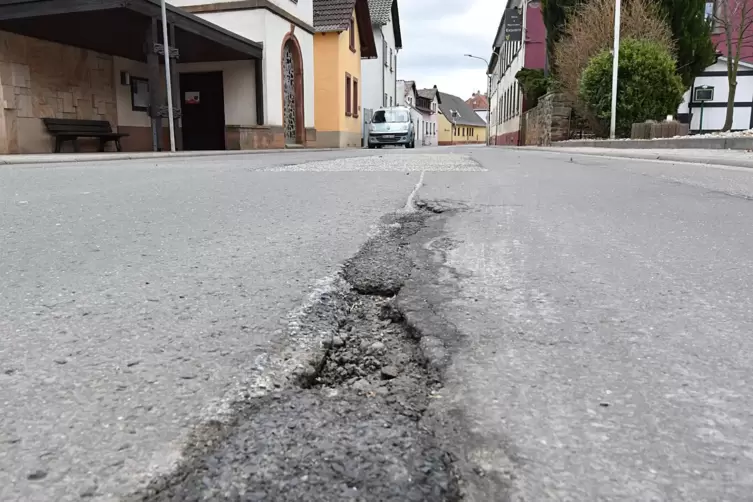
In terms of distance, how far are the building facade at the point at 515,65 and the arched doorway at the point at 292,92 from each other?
11.4 m

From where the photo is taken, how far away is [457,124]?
8331 cm

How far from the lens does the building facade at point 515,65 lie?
27.5m

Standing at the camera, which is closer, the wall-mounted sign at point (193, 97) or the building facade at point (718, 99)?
the wall-mounted sign at point (193, 97)

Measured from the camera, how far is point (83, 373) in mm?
1160

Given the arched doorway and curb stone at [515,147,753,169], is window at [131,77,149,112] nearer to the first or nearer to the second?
the arched doorway

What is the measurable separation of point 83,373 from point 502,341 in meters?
0.86

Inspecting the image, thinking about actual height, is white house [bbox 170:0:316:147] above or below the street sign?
below

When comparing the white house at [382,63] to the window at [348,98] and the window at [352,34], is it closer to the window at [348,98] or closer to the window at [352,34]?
the window at [352,34]

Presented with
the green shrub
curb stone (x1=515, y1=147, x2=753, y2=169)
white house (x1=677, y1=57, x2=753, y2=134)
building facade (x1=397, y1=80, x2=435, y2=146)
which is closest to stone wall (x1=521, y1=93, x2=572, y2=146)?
the green shrub

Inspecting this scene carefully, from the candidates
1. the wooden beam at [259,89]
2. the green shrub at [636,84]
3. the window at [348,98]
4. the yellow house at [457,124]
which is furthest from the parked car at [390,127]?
the yellow house at [457,124]

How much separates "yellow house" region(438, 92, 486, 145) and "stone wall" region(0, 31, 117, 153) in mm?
63462

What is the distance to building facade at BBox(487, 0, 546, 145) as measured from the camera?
90.3 ft

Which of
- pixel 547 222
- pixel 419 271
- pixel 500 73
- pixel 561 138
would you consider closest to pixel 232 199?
pixel 547 222

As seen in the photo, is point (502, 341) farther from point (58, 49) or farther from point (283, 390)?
point (58, 49)
